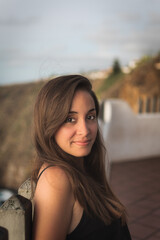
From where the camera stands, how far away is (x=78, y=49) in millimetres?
39375

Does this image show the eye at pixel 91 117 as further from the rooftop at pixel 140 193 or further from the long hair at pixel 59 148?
the rooftop at pixel 140 193

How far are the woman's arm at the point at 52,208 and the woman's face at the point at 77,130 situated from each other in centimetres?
13

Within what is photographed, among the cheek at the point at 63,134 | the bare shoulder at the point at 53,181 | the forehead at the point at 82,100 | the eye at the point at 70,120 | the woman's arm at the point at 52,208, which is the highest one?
the forehead at the point at 82,100

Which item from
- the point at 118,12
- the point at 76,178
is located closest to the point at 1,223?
the point at 76,178

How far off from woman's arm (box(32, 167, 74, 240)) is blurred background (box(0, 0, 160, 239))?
7.10 m

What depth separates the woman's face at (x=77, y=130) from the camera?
1.11m

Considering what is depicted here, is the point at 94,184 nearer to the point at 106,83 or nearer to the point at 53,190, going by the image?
the point at 53,190

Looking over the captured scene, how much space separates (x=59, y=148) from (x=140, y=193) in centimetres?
279

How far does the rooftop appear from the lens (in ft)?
9.01

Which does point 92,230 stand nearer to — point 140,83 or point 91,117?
point 91,117

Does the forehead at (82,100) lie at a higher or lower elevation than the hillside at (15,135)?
higher

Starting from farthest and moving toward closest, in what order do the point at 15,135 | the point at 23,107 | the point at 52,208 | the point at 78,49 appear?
the point at 23,107 → the point at 15,135 → the point at 78,49 → the point at 52,208

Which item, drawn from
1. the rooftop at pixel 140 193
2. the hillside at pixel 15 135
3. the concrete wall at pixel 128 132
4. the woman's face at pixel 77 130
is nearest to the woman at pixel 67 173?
the woman's face at pixel 77 130

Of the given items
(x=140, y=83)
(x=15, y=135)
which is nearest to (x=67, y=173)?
(x=140, y=83)
